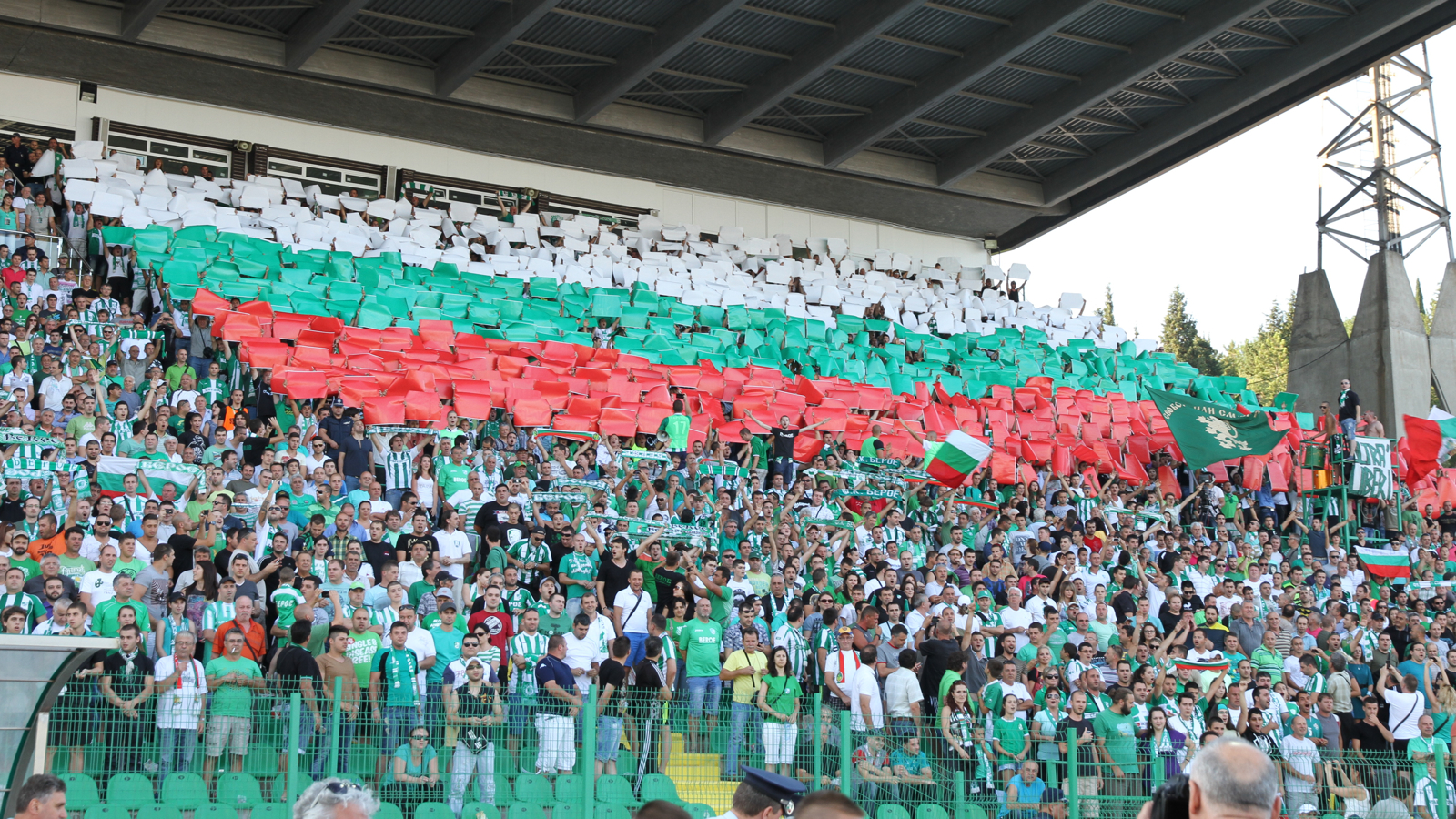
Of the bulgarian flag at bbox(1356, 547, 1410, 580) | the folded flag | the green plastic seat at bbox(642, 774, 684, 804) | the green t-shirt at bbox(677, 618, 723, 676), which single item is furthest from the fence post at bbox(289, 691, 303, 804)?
the bulgarian flag at bbox(1356, 547, 1410, 580)

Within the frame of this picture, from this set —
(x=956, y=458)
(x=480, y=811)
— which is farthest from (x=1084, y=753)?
(x=956, y=458)

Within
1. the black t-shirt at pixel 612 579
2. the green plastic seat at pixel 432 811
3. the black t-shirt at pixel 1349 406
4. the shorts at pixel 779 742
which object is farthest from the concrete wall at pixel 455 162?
the shorts at pixel 779 742

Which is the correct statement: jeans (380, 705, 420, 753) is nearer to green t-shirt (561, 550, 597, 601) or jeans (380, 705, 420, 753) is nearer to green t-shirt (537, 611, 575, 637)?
green t-shirt (537, 611, 575, 637)

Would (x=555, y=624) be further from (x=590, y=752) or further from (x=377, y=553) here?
(x=590, y=752)

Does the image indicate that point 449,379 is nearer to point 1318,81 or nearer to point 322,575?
point 322,575

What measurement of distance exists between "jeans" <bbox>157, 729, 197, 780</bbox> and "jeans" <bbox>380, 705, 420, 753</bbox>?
113cm

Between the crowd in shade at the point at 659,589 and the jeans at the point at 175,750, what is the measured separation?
0.06ft

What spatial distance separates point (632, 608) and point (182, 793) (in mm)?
4677

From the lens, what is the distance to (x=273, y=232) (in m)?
23.4

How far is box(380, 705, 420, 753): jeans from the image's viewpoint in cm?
888

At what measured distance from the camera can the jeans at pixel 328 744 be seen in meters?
8.79

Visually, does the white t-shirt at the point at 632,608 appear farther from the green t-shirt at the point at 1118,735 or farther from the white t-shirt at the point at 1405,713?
the white t-shirt at the point at 1405,713

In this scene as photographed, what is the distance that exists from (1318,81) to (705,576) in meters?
22.4

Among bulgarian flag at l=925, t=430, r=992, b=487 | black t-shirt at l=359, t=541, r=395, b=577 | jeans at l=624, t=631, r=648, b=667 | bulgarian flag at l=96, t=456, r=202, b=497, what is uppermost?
bulgarian flag at l=925, t=430, r=992, b=487
